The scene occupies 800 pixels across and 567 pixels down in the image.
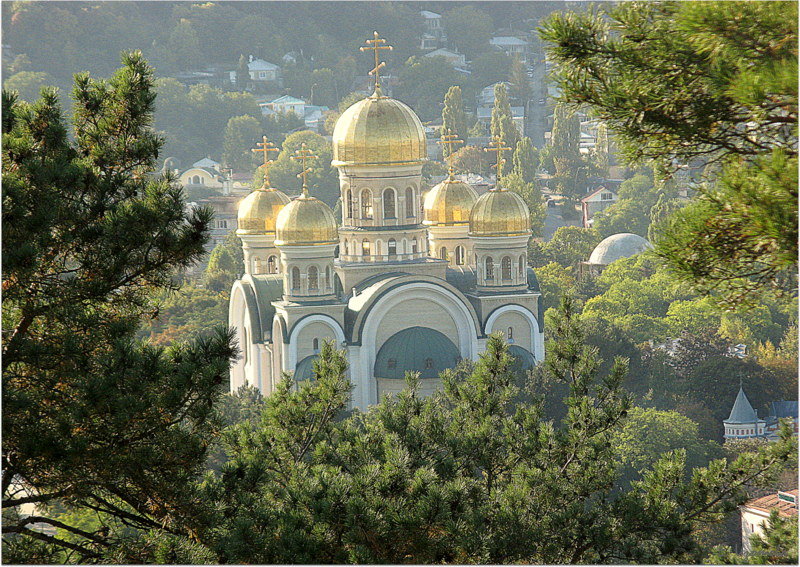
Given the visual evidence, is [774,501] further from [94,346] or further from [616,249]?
[616,249]

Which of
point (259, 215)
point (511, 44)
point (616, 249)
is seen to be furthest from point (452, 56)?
point (259, 215)

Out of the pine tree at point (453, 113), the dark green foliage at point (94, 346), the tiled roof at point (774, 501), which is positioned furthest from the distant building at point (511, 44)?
the dark green foliage at point (94, 346)

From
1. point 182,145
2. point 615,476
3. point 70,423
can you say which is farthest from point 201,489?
point 182,145

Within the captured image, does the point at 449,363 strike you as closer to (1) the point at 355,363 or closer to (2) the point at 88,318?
(1) the point at 355,363

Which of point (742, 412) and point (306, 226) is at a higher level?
point (306, 226)

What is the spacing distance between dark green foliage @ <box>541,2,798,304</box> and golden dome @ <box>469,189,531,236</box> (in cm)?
2211

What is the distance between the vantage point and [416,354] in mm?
29844

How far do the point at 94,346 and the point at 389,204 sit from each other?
21950 mm

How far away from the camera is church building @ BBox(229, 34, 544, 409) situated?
29.7 m

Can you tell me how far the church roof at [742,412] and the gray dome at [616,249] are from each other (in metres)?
20.4

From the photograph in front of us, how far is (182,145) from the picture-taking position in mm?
87125

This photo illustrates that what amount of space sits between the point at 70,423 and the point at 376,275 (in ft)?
72.0

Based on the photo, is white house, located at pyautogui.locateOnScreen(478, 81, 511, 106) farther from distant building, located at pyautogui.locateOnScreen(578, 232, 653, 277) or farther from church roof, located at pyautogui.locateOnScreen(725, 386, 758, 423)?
church roof, located at pyautogui.locateOnScreen(725, 386, 758, 423)

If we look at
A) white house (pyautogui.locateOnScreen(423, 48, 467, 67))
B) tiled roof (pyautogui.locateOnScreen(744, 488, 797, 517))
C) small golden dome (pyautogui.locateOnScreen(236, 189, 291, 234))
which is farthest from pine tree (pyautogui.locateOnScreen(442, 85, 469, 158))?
tiled roof (pyautogui.locateOnScreen(744, 488, 797, 517))
